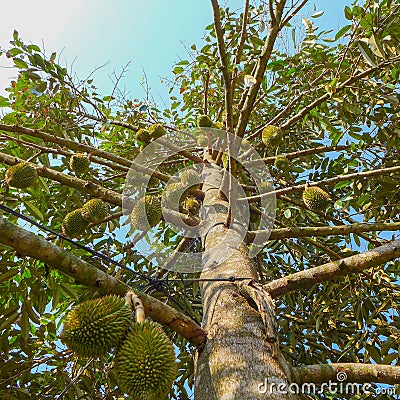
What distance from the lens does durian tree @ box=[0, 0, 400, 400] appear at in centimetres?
133

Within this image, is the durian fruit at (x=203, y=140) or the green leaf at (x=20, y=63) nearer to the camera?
the green leaf at (x=20, y=63)

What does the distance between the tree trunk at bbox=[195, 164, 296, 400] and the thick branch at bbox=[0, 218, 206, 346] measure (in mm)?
97

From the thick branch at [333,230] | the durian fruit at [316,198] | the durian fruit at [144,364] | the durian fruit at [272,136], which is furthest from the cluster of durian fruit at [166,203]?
the durian fruit at [144,364]

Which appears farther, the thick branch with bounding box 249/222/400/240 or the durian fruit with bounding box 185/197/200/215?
the durian fruit with bounding box 185/197/200/215

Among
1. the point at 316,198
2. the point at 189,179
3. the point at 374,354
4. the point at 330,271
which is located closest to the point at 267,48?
the point at 316,198

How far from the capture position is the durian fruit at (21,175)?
7.02 feet

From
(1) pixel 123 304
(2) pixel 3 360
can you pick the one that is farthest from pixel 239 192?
(2) pixel 3 360

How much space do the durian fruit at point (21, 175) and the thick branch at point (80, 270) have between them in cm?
96

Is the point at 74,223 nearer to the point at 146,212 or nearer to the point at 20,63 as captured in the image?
the point at 146,212

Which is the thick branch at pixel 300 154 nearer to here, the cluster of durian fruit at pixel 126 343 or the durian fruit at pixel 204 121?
the durian fruit at pixel 204 121

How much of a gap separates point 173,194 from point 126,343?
149 cm

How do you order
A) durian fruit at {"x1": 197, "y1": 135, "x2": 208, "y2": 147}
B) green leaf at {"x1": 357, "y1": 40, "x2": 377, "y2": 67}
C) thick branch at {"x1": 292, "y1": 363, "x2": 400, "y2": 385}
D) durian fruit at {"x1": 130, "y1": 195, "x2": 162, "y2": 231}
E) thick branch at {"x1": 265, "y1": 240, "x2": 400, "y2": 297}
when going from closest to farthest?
thick branch at {"x1": 292, "y1": 363, "x2": 400, "y2": 385} < thick branch at {"x1": 265, "y1": 240, "x2": 400, "y2": 297} < green leaf at {"x1": 357, "y1": 40, "x2": 377, "y2": 67} < durian fruit at {"x1": 130, "y1": 195, "x2": 162, "y2": 231} < durian fruit at {"x1": 197, "y1": 135, "x2": 208, "y2": 147}

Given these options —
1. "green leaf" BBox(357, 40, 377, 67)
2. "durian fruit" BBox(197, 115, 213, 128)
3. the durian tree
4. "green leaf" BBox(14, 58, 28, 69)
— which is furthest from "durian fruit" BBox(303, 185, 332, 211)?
"green leaf" BBox(14, 58, 28, 69)

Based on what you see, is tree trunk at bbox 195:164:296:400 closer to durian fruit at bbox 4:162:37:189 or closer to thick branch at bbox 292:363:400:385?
thick branch at bbox 292:363:400:385
